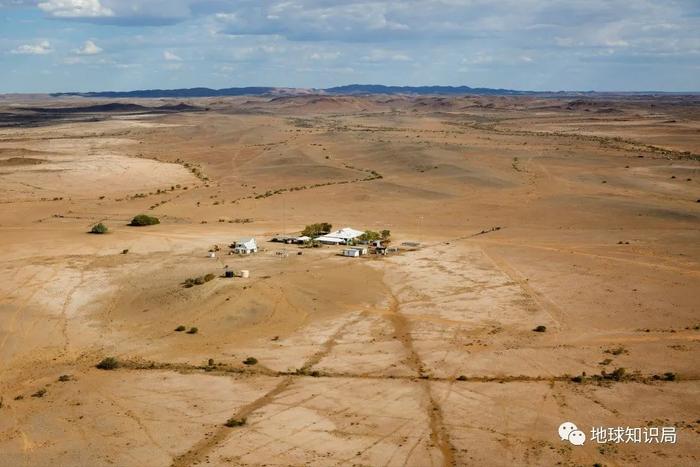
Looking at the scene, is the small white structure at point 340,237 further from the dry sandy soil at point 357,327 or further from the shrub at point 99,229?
the shrub at point 99,229

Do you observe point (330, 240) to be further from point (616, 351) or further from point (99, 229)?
point (616, 351)

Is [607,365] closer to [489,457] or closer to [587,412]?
[587,412]

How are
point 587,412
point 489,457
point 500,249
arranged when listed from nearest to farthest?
point 489,457 < point 587,412 < point 500,249

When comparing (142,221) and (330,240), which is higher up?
(142,221)

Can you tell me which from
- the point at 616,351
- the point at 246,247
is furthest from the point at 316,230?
the point at 616,351

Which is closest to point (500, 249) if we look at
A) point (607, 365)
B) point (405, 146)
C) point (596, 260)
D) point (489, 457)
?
point (596, 260)

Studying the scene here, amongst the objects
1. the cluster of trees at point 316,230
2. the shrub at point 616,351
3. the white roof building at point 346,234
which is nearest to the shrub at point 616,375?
the shrub at point 616,351

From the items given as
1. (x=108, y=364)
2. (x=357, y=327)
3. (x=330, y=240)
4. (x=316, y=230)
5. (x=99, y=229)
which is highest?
(x=316, y=230)
